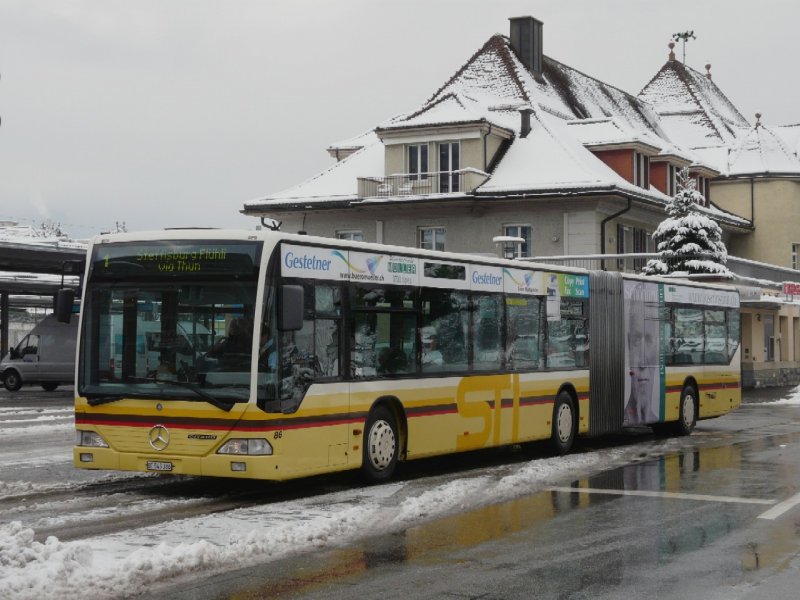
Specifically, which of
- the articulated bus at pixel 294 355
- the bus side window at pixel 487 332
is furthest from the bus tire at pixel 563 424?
the bus side window at pixel 487 332

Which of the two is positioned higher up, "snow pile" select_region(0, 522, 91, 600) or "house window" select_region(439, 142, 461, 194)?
"house window" select_region(439, 142, 461, 194)

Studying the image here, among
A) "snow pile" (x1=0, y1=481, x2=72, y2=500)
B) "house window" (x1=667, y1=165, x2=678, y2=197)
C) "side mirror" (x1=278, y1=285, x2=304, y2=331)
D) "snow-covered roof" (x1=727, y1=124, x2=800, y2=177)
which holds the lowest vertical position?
"snow pile" (x1=0, y1=481, x2=72, y2=500)

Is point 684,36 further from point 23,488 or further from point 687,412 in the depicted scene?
point 23,488

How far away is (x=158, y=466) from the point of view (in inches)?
519

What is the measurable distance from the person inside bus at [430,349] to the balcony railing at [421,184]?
3073cm

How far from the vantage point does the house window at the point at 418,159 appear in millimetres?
48312

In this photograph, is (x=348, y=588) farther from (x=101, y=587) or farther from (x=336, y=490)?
(x=336, y=490)

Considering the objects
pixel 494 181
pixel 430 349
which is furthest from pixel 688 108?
pixel 430 349

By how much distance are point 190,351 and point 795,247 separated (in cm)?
5364

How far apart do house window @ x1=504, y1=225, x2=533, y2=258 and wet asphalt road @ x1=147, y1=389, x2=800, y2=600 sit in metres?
31.5

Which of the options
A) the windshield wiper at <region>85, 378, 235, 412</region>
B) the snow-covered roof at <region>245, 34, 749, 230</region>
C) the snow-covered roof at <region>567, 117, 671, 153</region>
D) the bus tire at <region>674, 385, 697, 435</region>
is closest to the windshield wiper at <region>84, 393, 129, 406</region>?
the windshield wiper at <region>85, 378, 235, 412</region>

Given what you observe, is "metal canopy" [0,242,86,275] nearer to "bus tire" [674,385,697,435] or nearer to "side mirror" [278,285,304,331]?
"bus tire" [674,385,697,435]

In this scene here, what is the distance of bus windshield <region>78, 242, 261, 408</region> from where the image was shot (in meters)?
13.1

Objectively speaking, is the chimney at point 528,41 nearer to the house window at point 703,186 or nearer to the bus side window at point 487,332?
the house window at point 703,186
